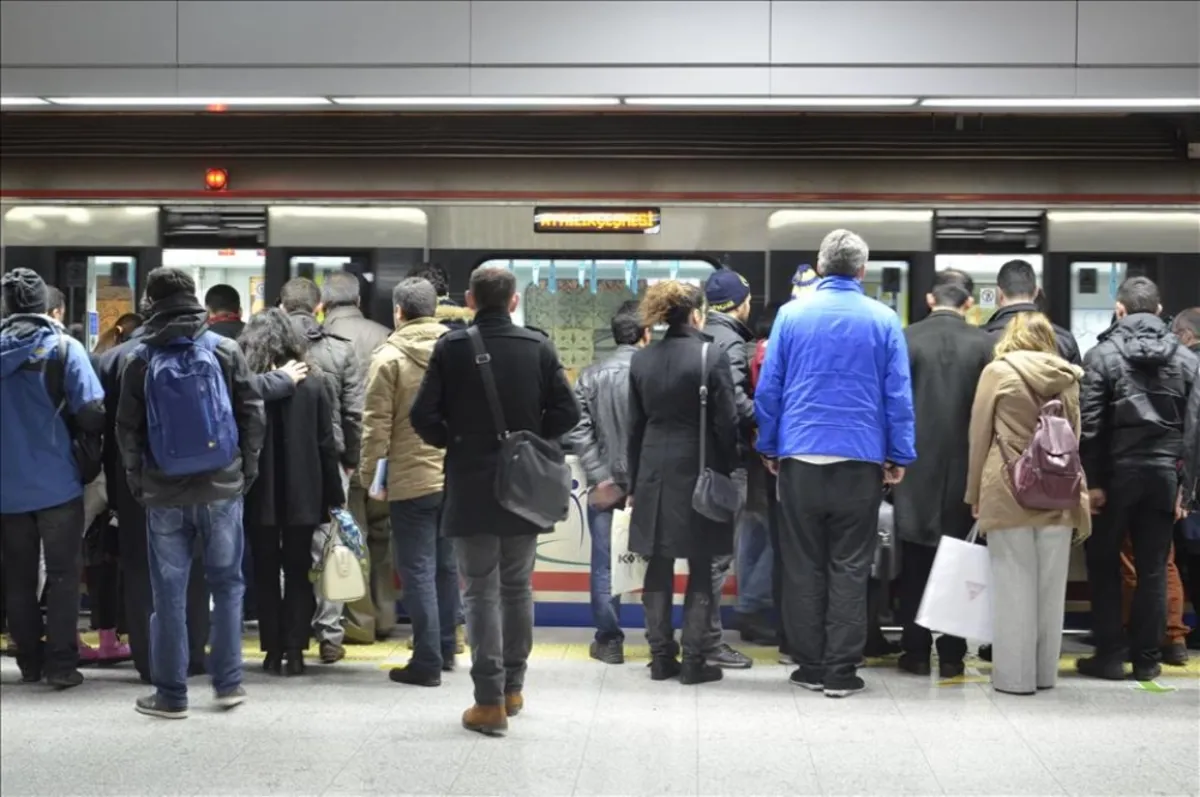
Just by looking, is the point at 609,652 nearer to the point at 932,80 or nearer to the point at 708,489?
the point at 708,489

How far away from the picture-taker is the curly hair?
4211 millimetres

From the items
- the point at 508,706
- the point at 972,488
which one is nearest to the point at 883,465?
the point at 972,488

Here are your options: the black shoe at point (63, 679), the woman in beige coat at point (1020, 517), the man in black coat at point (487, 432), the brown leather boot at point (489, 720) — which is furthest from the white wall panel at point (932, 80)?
the black shoe at point (63, 679)

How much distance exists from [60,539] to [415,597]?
1.03 meters

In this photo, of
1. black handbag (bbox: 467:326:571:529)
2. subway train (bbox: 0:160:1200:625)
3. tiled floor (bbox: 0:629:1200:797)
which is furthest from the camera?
subway train (bbox: 0:160:1200:625)

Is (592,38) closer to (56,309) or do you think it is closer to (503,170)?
(503,170)

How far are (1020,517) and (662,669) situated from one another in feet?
3.90

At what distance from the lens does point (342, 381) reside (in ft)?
14.5

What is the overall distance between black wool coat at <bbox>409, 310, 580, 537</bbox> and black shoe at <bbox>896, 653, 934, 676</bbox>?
1.51 metres

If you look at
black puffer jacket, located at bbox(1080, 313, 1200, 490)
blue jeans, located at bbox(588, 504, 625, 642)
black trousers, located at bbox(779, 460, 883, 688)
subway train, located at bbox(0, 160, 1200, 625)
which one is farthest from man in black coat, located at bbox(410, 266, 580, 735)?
black puffer jacket, located at bbox(1080, 313, 1200, 490)

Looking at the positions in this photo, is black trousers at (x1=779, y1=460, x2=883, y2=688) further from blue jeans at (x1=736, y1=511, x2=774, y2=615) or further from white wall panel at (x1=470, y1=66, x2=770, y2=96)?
white wall panel at (x1=470, y1=66, x2=770, y2=96)

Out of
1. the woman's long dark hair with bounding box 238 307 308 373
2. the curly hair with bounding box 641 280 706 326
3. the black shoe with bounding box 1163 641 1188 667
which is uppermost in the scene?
the curly hair with bounding box 641 280 706 326

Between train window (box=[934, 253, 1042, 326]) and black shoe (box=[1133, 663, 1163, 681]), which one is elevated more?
train window (box=[934, 253, 1042, 326])

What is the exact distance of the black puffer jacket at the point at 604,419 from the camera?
14.8 feet
